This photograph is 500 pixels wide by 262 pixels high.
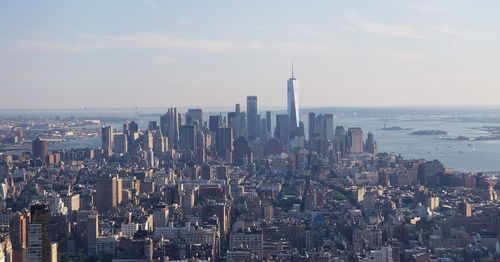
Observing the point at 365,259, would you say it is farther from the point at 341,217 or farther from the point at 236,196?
the point at 236,196

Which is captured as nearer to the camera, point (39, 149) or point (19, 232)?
point (19, 232)

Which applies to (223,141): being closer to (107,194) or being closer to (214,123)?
(214,123)

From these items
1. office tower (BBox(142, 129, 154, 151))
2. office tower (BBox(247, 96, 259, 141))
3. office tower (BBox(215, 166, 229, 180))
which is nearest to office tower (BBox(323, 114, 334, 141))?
office tower (BBox(247, 96, 259, 141))

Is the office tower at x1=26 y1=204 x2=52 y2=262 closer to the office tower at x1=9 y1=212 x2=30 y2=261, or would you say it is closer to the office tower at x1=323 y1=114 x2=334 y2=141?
the office tower at x1=9 y1=212 x2=30 y2=261

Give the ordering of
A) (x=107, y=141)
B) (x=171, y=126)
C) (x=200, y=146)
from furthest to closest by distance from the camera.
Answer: (x=171, y=126), (x=107, y=141), (x=200, y=146)

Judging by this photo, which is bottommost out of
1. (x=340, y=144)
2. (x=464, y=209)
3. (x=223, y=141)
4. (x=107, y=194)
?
(x=107, y=194)

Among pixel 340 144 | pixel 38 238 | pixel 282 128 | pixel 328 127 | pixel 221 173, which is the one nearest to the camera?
pixel 38 238

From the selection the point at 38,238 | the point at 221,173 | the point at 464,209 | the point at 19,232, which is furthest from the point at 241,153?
the point at 38,238

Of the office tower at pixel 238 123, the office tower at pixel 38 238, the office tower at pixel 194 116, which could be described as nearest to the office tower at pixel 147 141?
the office tower at pixel 238 123
